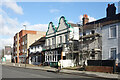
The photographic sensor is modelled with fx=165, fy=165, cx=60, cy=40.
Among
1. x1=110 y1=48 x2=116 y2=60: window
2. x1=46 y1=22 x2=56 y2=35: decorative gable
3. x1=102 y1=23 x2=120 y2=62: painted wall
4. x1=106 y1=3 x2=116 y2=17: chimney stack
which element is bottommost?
x1=110 y1=48 x2=116 y2=60: window

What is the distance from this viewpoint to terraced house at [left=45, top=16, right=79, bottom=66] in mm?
31130

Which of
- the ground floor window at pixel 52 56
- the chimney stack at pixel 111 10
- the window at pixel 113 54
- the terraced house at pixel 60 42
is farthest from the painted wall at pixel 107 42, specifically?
the ground floor window at pixel 52 56

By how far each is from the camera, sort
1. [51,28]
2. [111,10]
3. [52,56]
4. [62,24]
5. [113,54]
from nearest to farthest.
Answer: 1. [113,54]
2. [111,10]
3. [62,24]
4. [52,56]
5. [51,28]

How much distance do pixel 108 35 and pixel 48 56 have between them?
54.3 feet

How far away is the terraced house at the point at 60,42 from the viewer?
102ft

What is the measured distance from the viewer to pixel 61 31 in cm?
3388

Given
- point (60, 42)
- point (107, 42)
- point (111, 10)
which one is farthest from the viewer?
point (60, 42)

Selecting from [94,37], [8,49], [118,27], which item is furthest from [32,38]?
[8,49]

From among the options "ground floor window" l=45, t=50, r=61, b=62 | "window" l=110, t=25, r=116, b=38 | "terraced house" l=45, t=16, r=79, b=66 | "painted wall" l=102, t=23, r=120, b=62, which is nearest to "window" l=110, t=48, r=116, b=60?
"painted wall" l=102, t=23, r=120, b=62

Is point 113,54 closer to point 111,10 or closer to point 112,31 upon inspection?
point 112,31

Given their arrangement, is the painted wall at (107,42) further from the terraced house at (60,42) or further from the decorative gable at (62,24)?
the decorative gable at (62,24)

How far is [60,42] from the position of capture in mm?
34094

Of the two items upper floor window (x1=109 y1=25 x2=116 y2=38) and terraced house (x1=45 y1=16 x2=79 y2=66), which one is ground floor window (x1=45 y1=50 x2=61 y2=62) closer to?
terraced house (x1=45 y1=16 x2=79 y2=66)

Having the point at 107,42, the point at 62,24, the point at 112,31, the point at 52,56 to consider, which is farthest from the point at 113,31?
the point at 52,56
